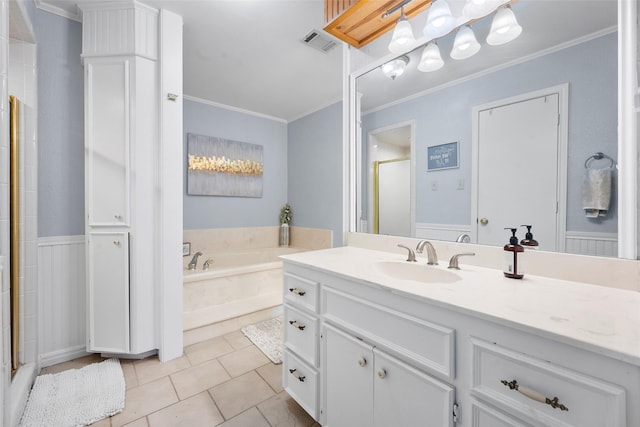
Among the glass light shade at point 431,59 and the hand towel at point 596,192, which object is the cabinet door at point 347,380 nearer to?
the hand towel at point 596,192

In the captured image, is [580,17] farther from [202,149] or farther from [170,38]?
[202,149]

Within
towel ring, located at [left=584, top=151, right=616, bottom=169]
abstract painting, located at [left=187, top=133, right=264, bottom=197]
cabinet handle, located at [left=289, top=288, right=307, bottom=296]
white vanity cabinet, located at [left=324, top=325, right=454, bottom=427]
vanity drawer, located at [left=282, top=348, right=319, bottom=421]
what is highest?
abstract painting, located at [left=187, top=133, right=264, bottom=197]

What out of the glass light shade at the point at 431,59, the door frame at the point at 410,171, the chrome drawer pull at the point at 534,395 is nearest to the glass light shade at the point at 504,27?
the glass light shade at the point at 431,59

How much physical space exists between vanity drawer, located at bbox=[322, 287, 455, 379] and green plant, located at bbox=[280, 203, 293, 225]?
112 inches

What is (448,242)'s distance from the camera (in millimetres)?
1427

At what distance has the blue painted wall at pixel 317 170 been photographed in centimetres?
342

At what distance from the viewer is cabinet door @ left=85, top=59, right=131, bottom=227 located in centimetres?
184

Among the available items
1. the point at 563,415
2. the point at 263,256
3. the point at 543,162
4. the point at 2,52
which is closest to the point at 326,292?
the point at 563,415

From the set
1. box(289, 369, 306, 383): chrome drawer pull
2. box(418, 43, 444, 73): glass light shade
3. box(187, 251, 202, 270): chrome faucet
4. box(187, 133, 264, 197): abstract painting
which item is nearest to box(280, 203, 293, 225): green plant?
box(187, 133, 264, 197): abstract painting

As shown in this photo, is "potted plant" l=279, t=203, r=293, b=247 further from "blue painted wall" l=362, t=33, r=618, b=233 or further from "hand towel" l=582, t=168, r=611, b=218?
"hand towel" l=582, t=168, r=611, b=218

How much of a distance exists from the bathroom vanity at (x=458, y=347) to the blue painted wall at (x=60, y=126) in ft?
5.63

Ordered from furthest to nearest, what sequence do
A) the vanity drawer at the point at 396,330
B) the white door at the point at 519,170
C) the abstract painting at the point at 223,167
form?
the abstract painting at the point at 223,167, the white door at the point at 519,170, the vanity drawer at the point at 396,330

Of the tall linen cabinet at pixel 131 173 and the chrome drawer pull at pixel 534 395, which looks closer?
the chrome drawer pull at pixel 534 395

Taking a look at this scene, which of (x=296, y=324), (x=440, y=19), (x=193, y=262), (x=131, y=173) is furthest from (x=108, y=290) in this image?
(x=440, y=19)
